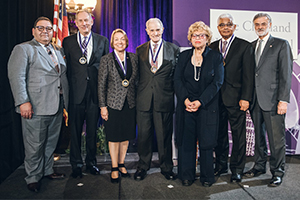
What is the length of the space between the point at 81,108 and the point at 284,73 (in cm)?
226

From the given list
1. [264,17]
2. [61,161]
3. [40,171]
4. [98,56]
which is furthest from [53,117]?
[264,17]

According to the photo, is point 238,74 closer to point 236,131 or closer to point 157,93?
point 236,131

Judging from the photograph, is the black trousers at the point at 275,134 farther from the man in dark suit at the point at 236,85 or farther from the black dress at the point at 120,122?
the black dress at the point at 120,122

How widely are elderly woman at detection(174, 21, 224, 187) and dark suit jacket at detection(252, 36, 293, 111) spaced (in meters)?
0.59

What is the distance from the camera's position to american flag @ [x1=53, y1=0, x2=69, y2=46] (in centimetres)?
382

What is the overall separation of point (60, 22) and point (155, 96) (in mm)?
1938

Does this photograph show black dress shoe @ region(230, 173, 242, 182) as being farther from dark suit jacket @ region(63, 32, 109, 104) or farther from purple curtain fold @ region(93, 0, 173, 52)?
purple curtain fold @ region(93, 0, 173, 52)

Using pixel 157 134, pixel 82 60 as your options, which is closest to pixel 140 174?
pixel 157 134

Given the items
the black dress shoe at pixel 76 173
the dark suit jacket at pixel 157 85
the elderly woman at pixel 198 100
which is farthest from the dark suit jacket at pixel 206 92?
the black dress shoe at pixel 76 173

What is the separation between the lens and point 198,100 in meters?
2.70

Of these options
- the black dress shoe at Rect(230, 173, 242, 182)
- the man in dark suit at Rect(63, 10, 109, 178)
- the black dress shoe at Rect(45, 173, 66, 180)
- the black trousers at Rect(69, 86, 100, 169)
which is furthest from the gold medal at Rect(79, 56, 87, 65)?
the black dress shoe at Rect(230, 173, 242, 182)

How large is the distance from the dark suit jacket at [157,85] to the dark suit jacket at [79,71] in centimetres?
51

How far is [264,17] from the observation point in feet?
9.95

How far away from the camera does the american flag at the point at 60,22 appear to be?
150 inches
